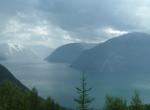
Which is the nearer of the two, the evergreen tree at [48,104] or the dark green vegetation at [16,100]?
the dark green vegetation at [16,100]

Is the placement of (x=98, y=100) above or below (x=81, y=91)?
above

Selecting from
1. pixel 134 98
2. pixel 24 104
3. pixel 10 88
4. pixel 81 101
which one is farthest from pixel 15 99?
pixel 134 98

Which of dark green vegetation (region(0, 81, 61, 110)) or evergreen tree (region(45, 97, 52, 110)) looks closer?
dark green vegetation (region(0, 81, 61, 110))

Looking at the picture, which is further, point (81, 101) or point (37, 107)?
point (37, 107)

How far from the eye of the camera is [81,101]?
32.5 meters

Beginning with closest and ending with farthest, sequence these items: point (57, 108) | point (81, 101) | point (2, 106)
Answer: point (81, 101), point (2, 106), point (57, 108)

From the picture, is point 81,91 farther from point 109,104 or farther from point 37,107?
point 37,107

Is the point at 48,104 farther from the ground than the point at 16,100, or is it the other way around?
the point at 48,104

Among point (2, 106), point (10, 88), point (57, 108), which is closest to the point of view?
point (2, 106)

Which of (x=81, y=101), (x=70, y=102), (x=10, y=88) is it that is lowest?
(x=81, y=101)

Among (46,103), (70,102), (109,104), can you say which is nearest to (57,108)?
(46,103)

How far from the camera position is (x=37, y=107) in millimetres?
55906

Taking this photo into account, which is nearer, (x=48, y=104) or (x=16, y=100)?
(x=16, y=100)

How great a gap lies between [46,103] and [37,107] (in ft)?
6.26
